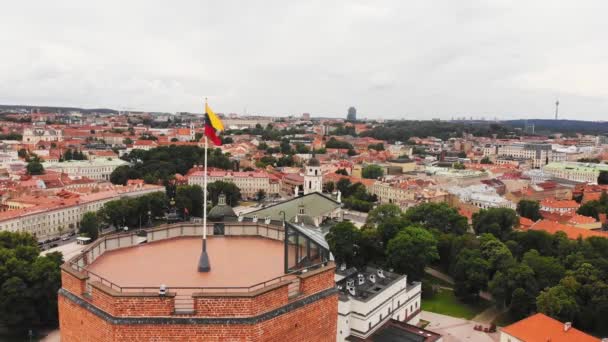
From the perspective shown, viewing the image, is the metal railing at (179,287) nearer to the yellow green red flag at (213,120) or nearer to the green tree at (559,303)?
the yellow green red flag at (213,120)

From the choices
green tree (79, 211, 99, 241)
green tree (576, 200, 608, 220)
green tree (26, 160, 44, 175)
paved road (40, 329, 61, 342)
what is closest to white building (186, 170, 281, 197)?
green tree (26, 160, 44, 175)

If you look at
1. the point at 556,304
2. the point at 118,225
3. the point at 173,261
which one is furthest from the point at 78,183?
the point at 173,261

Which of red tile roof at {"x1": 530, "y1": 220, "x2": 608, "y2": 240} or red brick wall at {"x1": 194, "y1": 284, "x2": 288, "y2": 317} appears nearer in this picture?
red brick wall at {"x1": 194, "y1": 284, "x2": 288, "y2": 317}

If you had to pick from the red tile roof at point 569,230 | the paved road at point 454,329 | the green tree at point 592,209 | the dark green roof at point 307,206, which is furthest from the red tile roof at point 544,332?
the green tree at point 592,209

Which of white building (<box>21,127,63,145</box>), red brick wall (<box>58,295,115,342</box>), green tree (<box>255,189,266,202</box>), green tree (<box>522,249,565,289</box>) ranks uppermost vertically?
red brick wall (<box>58,295,115,342</box>)

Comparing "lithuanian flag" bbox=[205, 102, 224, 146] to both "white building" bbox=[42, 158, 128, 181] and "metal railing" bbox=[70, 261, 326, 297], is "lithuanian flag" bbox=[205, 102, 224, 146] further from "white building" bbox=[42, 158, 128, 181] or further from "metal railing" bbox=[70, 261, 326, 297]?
"white building" bbox=[42, 158, 128, 181]

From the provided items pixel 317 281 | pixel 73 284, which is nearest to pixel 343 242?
pixel 317 281
